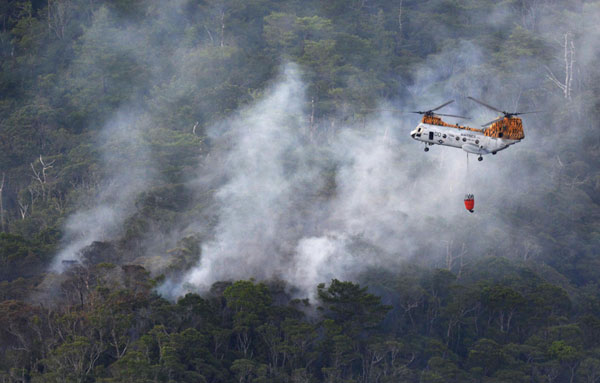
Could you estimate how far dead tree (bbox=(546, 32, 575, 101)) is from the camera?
127m

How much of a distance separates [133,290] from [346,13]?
6165 centimetres

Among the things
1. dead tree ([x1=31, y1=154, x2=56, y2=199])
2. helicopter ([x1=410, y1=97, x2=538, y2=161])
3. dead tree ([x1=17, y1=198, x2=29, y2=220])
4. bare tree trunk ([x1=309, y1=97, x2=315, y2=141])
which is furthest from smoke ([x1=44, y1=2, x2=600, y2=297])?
helicopter ([x1=410, y1=97, x2=538, y2=161])

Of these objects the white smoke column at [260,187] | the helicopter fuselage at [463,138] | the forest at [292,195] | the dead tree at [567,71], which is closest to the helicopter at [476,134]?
the helicopter fuselage at [463,138]

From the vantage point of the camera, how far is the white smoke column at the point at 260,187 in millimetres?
94688

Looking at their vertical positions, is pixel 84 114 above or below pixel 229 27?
below

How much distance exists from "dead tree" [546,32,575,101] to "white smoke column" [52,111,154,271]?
44.1 metres

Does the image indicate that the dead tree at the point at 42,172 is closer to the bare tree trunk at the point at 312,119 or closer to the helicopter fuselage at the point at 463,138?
the bare tree trunk at the point at 312,119

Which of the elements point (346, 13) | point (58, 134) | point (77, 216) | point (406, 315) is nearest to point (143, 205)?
point (77, 216)

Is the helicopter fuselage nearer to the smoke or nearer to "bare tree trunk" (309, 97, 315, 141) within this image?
the smoke

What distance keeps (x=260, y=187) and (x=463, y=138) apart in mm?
35822

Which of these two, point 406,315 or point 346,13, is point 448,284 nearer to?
point 406,315

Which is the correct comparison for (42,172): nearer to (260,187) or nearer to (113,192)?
(113,192)

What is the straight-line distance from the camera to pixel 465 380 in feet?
275

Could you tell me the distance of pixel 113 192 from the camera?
357ft
